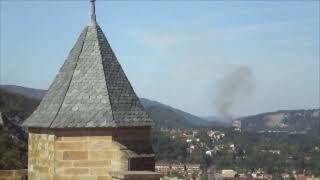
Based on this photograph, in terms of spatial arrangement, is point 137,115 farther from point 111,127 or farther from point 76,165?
point 76,165

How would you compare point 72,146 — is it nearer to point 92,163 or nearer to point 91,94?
point 92,163

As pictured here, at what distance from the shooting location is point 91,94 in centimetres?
935

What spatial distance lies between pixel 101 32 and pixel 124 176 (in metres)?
2.92

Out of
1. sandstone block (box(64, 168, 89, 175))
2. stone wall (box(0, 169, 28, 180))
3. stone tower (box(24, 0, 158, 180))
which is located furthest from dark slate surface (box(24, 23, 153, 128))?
stone wall (box(0, 169, 28, 180))

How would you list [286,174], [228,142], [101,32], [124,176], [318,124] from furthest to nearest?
[318,124], [228,142], [286,174], [101,32], [124,176]

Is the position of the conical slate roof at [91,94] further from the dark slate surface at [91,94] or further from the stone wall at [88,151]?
the stone wall at [88,151]

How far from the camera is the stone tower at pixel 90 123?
8.95 m

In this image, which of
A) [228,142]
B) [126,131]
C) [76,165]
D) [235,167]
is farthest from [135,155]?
[228,142]

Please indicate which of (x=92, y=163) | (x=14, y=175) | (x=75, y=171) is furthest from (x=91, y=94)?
(x=14, y=175)

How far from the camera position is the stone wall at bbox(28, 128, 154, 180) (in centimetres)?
891

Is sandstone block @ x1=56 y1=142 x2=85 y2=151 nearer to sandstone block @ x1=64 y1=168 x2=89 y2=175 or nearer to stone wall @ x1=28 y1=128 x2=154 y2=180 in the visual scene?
stone wall @ x1=28 y1=128 x2=154 y2=180

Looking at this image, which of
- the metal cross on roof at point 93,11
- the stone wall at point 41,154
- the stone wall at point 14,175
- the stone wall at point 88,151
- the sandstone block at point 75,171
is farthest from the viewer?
the stone wall at point 14,175

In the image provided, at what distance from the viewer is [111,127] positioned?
8.91m

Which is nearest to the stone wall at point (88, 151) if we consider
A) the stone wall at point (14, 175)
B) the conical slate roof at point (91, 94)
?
the conical slate roof at point (91, 94)
